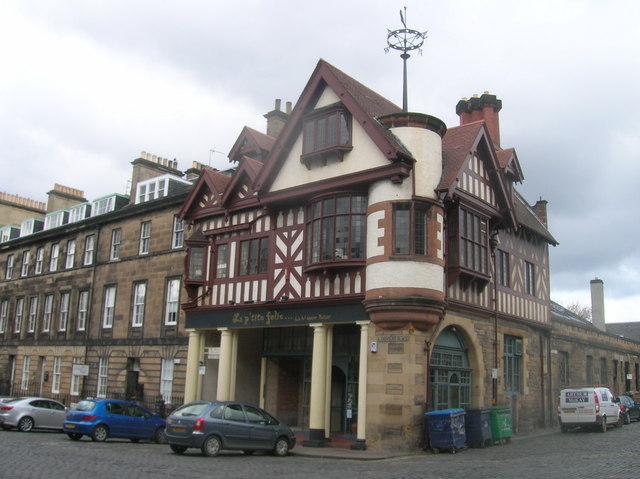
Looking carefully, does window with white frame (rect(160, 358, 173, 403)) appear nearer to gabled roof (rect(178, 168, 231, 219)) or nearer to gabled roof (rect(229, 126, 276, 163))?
gabled roof (rect(178, 168, 231, 219))

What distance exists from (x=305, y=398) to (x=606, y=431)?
39.2 ft

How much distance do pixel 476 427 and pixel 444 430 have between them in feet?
7.48

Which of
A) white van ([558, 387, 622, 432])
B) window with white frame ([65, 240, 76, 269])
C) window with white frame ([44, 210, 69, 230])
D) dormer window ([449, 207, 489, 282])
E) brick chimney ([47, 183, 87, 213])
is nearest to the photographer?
dormer window ([449, 207, 489, 282])

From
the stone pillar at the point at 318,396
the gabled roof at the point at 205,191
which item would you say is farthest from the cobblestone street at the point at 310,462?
the gabled roof at the point at 205,191

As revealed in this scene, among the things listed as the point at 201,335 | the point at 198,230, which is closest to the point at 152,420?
the point at 201,335

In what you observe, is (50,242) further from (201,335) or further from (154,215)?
(201,335)

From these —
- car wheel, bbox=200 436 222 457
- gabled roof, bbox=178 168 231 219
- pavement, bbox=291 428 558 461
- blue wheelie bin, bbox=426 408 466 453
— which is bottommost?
pavement, bbox=291 428 558 461

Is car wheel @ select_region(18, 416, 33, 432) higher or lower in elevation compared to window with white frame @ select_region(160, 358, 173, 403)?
lower

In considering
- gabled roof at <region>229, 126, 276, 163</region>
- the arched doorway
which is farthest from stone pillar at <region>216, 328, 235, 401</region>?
the arched doorway

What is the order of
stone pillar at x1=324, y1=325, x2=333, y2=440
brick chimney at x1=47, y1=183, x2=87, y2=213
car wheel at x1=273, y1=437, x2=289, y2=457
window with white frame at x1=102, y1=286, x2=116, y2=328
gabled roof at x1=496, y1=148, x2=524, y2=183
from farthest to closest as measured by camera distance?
brick chimney at x1=47, y1=183, x2=87, y2=213
window with white frame at x1=102, y1=286, x2=116, y2=328
gabled roof at x1=496, y1=148, x2=524, y2=183
stone pillar at x1=324, y1=325, x2=333, y2=440
car wheel at x1=273, y1=437, x2=289, y2=457

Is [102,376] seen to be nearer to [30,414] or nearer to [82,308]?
[82,308]

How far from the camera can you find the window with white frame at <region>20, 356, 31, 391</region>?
125 ft

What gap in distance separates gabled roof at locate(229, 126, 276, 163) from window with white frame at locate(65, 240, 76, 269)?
45.9 feet

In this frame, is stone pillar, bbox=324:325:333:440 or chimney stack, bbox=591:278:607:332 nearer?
stone pillar, bbox=324:325:333:440
